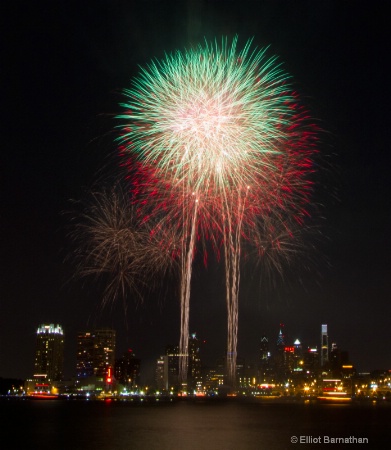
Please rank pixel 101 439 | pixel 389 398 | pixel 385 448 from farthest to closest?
pixel 389 398, pixel 101 439, pixel 385 448

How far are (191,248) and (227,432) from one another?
98.5 feet

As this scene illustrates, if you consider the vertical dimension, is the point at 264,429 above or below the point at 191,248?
below

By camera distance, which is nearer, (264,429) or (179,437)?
(179,437)

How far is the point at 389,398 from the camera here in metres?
188

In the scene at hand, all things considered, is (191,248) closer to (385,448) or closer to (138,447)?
(138,447)

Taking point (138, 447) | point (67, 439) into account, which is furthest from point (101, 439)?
point (138, 447)

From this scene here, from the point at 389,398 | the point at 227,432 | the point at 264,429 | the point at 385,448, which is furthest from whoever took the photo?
the point at 389,398

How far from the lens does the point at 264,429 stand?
203 ft

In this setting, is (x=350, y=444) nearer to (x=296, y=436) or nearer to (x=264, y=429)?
(x=296, y=436)

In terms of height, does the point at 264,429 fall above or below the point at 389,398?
above

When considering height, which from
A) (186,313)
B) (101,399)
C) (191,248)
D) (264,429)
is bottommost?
(101,399)

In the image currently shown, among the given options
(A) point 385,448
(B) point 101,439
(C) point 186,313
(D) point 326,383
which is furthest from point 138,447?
(D) point 326,383

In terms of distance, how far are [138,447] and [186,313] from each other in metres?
14.5

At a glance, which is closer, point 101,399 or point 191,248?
point 191,248
